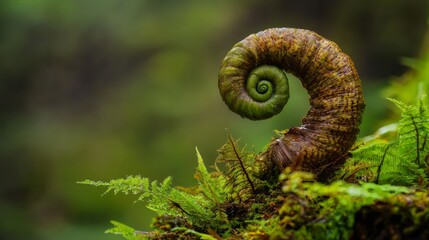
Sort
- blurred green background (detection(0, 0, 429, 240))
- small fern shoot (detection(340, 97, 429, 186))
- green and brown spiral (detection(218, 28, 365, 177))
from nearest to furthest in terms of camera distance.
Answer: small fern shoot (detection(340, 97, 429, 186))
green and brown spiral (detection(218, 28, 365, 177))
blurred green background (detection(0, 0, 429, 240))

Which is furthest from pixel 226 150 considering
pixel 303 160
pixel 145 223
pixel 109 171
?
pixel 109 171

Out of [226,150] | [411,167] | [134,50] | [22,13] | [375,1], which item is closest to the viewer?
[411,167]

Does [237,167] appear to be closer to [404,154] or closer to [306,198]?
[306,198]

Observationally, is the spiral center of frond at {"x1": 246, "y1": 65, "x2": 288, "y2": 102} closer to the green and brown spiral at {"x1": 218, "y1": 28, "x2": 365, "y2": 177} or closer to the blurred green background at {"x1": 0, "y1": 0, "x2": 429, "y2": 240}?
the green and brown spiral at {"x1": 218, "y1": 28, "x2": 365, "y2": 177}

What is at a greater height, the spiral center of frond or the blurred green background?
the blurred green background

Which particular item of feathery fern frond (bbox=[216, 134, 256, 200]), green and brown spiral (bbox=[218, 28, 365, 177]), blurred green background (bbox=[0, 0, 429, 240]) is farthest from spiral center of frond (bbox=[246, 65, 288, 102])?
blurred green background (bbox=[0, 0, 429, 240])

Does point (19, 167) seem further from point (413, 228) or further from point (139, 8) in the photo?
point (413, 228)

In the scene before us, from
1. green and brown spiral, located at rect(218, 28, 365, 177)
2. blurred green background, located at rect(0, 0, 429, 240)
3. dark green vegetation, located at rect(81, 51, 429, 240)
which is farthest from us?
blurred green background, located at rect(0, 0, 429, 240)

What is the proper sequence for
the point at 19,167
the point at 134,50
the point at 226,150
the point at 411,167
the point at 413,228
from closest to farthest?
the point at 413,228 < the point at 411,167 < the point at 226,150 < the point at 19,167 < the point at 134,50

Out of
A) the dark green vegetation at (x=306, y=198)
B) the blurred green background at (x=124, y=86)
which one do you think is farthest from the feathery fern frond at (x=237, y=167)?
the blurred green background at (x=124, y=86)
